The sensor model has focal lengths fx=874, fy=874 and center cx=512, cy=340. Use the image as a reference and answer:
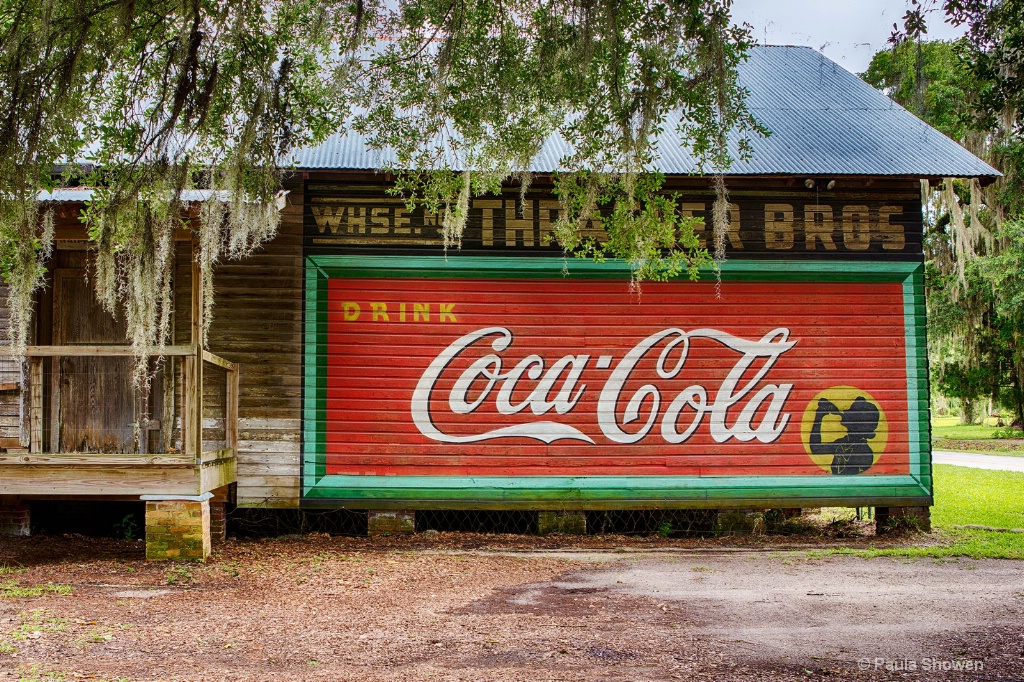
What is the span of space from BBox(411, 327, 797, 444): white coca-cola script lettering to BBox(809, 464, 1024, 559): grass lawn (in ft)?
5.91

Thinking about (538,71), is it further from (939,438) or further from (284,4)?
(939,438)

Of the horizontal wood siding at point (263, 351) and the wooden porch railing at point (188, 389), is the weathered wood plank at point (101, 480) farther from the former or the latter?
the horizontal wood siding at point (263, 351)

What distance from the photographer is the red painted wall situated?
980 centimetres

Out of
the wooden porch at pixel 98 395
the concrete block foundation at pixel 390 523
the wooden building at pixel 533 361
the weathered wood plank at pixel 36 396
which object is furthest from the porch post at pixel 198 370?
the concrete block foundation at pixel 390 523

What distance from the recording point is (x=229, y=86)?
593cm

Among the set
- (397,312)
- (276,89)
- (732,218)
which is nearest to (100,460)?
(397,312)

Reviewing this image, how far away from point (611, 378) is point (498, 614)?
4154 millimetres

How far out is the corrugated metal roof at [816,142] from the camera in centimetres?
978

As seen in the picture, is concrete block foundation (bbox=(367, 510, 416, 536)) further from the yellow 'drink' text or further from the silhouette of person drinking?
the silhouette of person drinking

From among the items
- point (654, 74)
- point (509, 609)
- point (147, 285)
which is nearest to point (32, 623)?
point (147, 285)

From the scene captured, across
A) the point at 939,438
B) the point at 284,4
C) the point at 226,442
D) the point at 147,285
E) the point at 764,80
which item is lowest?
the point at 939,438

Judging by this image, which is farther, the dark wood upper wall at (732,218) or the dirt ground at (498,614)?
the dark wood upper wall at (732,218)

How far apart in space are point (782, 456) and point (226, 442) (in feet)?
20.4

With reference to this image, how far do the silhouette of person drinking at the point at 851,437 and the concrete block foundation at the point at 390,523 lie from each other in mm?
4704
